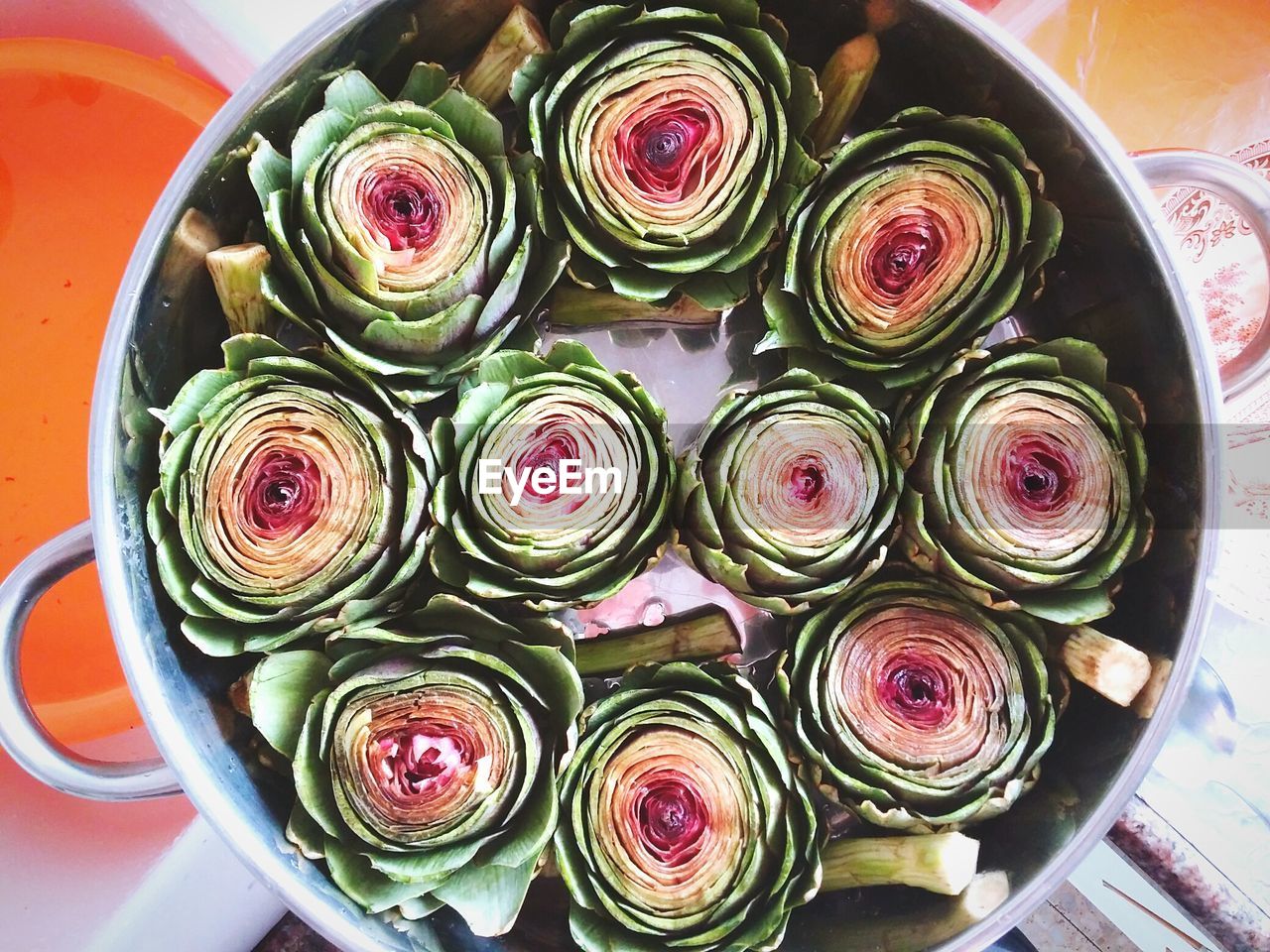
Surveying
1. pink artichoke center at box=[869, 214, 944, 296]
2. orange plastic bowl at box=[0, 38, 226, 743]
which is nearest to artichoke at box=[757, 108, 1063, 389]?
pink artichoke center at box=[869, 214, 944, 296]

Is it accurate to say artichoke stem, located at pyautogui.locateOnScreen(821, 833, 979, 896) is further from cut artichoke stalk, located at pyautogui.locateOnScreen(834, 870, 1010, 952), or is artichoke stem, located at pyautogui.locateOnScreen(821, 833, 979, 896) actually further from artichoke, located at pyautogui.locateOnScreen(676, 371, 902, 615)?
artichoke, located at pyautogui.locateOnScreen(676, 371, 902, 615)

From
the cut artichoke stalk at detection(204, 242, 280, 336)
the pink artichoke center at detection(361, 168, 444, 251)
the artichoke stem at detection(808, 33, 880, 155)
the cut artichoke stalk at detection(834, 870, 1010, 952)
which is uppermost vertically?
the artichoke stem at detection(808, 33, 880, 155)

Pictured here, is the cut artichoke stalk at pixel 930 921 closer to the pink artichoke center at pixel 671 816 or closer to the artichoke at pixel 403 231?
the pink artichoke center at pixel 671 816

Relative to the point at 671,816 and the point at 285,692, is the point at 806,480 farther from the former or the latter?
the point at 285,692

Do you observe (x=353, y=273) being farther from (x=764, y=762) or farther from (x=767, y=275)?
(x=764, y=762)

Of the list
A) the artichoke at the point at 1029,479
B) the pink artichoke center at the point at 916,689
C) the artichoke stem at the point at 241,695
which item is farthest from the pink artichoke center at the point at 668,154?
the artichoke stem at the point at 241,695

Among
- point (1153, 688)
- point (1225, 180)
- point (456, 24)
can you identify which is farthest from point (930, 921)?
point (456, 24)
